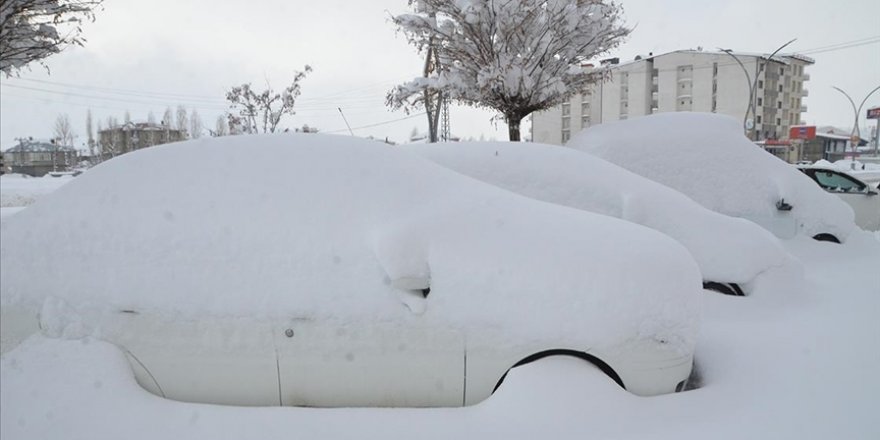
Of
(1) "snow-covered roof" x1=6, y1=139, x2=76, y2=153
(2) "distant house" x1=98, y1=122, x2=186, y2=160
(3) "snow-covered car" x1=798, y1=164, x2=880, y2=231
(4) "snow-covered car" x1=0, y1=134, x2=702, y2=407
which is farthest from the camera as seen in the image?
(1) "snow-covered roof" x1=6, y1=139, x2=76, y2=153

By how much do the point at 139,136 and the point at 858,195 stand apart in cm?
5841

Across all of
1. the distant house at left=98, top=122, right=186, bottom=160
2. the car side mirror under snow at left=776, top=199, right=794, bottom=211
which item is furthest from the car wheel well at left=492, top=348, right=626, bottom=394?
the distant house at left=98, top=122, right=186, bottom=160

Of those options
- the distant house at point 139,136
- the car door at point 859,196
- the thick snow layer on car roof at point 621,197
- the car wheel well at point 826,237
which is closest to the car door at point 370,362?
the thick snow layer on car roof at point 621,197

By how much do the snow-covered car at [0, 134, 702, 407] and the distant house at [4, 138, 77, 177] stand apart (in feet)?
218

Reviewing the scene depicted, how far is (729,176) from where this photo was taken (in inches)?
255

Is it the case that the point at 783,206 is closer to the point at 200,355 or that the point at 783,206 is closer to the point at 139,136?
the point at 200,355

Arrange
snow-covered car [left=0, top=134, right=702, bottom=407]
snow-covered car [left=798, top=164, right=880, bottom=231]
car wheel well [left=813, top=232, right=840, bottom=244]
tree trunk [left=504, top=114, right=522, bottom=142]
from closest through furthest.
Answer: snow-covered car [left=0, top=134, right=702, bottom=407]
car wheel well [left=813, top=232, right=840, bottom=244]
snow-covered car [left=798, top=164, right=880, bottom=231]
tree trunk [left=504, top=114, right=522, bottom=142]

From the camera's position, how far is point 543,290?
236 centimetres

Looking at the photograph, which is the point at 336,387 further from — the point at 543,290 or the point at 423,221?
the point at 543,290

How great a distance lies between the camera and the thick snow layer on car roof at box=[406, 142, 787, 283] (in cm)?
426

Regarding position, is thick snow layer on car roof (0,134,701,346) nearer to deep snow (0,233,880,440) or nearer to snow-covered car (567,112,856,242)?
deep snow (0,233,880,440)

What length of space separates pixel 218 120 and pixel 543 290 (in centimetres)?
3640

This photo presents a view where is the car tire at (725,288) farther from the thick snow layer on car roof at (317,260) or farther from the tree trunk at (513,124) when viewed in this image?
the tree trunk at (513,124)

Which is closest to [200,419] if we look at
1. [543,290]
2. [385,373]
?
[385,373]
